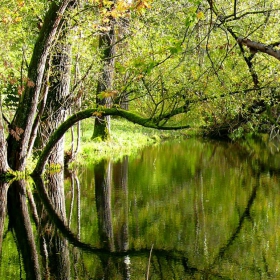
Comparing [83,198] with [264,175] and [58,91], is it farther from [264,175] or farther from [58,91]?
[264,175]

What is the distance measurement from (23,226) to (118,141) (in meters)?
13.2

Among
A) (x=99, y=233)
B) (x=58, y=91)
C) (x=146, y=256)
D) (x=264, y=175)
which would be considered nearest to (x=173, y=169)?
(x=264, y=175)

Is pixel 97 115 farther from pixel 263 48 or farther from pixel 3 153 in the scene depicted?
pixel 263 48

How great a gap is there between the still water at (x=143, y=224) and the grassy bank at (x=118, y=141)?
2.48 meters

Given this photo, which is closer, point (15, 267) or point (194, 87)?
point (15, 267)

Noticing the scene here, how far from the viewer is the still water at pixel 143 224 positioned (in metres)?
7.18

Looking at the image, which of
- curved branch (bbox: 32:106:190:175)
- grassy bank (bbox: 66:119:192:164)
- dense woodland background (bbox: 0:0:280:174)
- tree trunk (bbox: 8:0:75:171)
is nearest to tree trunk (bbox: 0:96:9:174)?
dense woodland background (bbox: 0:0:280:174)

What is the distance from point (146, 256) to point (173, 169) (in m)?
9.29

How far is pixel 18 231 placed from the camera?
9156 millimetres

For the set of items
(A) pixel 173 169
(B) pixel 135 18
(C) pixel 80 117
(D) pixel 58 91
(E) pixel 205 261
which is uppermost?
(B) pixel 135 18

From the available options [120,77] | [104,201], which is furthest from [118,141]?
[104,201]

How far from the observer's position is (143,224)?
9.70 metres

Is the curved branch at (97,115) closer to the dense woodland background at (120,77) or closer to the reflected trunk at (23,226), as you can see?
the dense woodland background at (120,77)

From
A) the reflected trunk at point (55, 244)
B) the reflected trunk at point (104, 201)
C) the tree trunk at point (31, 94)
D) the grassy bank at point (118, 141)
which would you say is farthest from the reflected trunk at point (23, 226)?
the grassy bank at point (118, 141)
